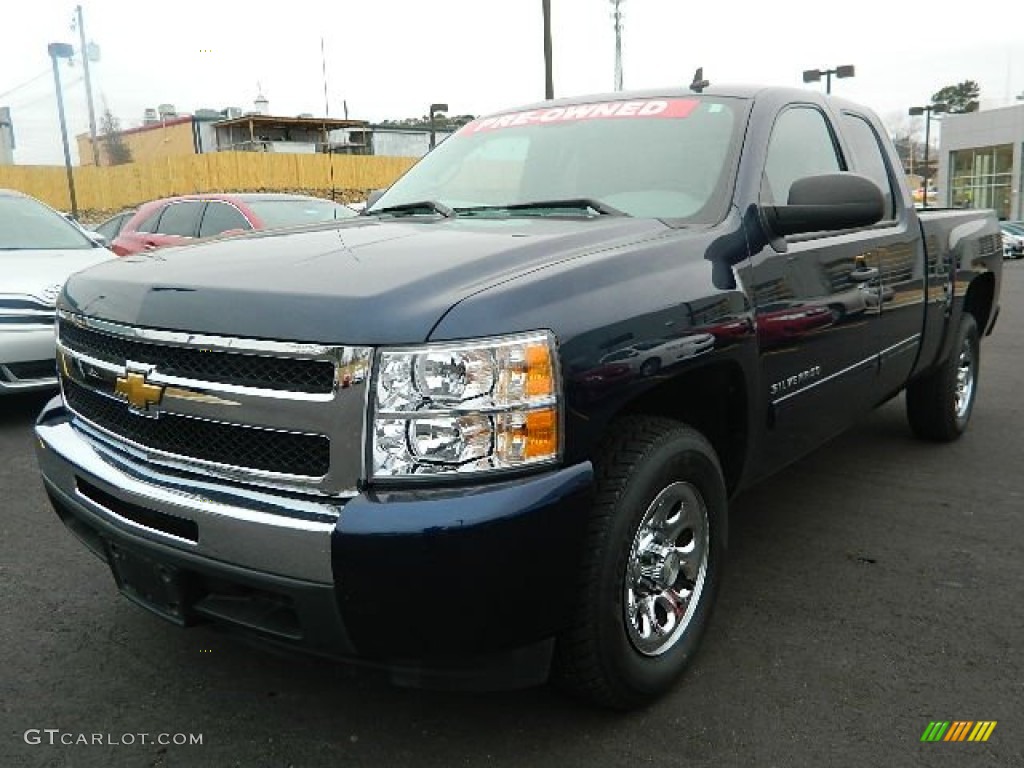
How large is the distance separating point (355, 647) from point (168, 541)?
1.88ft

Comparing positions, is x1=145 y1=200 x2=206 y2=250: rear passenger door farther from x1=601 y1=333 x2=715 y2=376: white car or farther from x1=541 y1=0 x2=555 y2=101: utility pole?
x1=601 y1=333 x2=715 y2=376: white car

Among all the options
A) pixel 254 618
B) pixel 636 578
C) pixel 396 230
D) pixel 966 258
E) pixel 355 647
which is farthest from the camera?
pixel 966 258

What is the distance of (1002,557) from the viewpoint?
140 inches

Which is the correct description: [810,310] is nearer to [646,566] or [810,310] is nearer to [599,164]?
[599,164]

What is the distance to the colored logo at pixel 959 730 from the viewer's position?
7.80 ft

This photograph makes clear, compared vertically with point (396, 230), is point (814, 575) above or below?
below

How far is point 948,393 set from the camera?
502 centimetres

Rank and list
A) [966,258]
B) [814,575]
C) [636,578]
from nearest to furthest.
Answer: [636,578], [814,575], [966,258]

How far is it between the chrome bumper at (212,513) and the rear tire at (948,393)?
4100 millimetres

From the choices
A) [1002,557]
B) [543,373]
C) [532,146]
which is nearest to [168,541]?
[543,373]

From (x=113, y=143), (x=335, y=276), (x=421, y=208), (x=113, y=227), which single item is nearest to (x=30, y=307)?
(x=421, y=208)

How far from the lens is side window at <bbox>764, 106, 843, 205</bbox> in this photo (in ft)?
10.6

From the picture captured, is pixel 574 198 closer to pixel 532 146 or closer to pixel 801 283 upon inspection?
pixel 532 146

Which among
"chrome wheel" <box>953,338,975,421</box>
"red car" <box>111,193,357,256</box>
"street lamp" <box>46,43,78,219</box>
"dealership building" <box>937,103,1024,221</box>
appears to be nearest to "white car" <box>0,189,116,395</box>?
"red car" <box>111,193,357,256</box>
